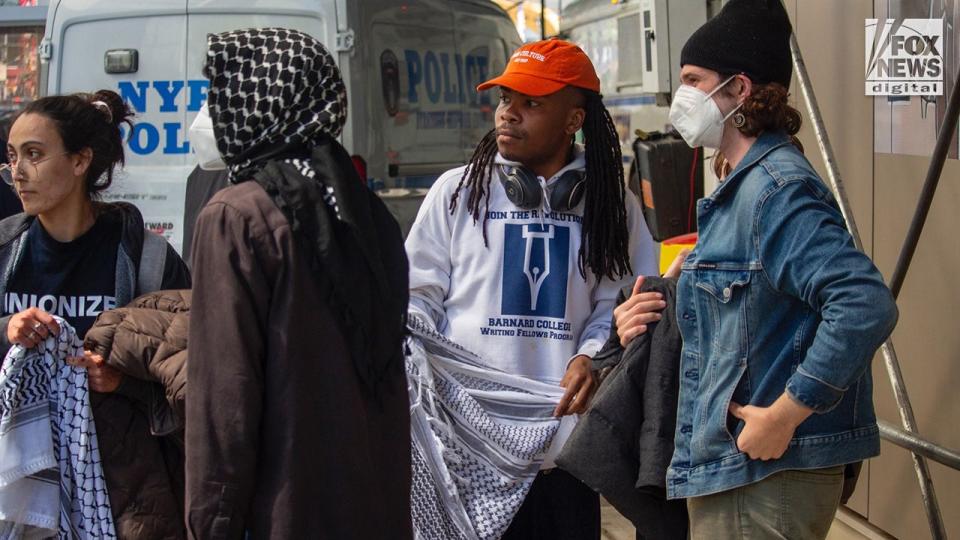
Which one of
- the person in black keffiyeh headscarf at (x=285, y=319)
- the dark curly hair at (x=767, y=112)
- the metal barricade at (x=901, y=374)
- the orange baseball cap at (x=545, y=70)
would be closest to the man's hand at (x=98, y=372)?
the person in black keffiyeh headscarf at (x=285, y=319)

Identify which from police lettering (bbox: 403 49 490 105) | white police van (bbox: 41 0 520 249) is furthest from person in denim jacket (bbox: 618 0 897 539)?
police lettering (bbox: 403 49 490 105)

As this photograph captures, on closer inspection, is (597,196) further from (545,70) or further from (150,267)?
(150,267)

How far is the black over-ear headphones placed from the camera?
3.54 m

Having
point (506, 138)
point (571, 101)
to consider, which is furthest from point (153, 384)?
point (571, 101)

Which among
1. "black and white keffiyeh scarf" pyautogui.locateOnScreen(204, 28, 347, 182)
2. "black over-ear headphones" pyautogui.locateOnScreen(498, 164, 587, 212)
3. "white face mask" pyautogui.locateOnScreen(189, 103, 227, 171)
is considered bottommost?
"black over-ear headphones" pyautogui.locateOnScreen(498, 164, 587, 212)

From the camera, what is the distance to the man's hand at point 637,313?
3.04 m

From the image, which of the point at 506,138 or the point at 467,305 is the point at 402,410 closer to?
the point at 467,305

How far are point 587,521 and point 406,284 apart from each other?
1203 mm

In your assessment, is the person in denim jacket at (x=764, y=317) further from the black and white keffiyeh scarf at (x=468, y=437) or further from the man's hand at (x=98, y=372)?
the man's hand at (x=98, y=372)

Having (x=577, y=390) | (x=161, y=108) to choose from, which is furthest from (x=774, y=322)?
(x=161, y=108)

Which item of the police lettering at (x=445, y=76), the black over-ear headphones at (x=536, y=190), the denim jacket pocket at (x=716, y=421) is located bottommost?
the denim jacket pocket at (x=716, y=421)

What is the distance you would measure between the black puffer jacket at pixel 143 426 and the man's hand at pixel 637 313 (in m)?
1.03

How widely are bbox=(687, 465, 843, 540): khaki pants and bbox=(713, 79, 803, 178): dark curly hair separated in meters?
0.73

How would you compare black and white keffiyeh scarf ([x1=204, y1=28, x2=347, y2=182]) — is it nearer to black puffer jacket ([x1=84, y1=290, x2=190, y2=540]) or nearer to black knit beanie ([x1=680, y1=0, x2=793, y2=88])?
black puffer jacket ([x1=84, y1=290, x2=190, y2=540])
